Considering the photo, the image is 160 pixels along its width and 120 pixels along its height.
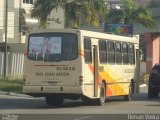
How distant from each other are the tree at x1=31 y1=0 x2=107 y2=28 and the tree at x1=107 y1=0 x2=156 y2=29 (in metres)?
12.6

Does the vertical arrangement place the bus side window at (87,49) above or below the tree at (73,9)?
below

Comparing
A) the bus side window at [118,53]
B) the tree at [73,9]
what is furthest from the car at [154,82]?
the tree at [73,9]

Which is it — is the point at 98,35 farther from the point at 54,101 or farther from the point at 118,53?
the point at 54,101

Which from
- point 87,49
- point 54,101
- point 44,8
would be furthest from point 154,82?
point 44,8

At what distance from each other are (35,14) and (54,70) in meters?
19.8

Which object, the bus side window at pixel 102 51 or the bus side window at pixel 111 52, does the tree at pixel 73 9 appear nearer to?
the bus side window at pixel 111 52

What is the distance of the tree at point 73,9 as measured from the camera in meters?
42.2

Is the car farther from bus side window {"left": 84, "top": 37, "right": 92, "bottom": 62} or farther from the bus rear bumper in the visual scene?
the bus rear bumper

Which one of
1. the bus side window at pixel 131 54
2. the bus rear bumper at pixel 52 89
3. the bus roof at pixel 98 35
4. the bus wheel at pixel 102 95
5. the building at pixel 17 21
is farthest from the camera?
the building at pixel 17 21

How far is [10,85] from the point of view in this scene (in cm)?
3766

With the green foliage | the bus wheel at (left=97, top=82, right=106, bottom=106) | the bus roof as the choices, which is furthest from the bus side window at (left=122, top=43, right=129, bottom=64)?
the green foliage

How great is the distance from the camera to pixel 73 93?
22.9m

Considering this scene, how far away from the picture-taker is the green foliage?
35.3 meters

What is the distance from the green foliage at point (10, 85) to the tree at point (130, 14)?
17.9m
